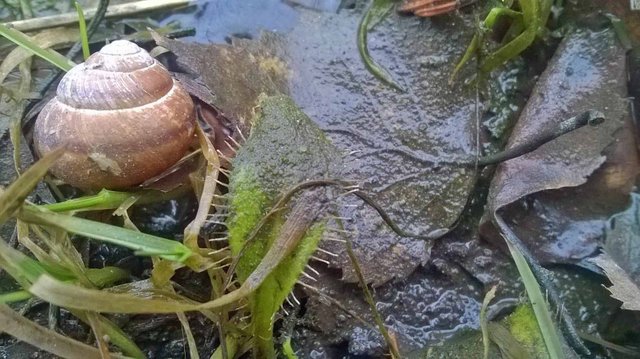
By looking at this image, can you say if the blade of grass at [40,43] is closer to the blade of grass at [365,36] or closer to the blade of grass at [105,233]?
the blade of grass at [105,233]

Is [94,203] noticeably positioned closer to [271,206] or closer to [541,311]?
[271,206]

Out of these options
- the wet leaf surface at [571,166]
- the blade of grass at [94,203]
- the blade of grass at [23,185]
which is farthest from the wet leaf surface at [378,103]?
the blade of grass at [23,185]

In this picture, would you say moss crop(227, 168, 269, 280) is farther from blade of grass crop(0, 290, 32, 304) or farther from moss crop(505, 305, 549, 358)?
moss crop(505, 305, 549, 358)

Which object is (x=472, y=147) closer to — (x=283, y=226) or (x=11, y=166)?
(x=283, y=226)

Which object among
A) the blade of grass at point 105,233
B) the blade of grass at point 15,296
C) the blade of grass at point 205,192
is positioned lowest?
the blade of grass at point 15,296

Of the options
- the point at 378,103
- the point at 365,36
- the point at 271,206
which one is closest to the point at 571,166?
the point at 378,103

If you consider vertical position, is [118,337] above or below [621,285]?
below
